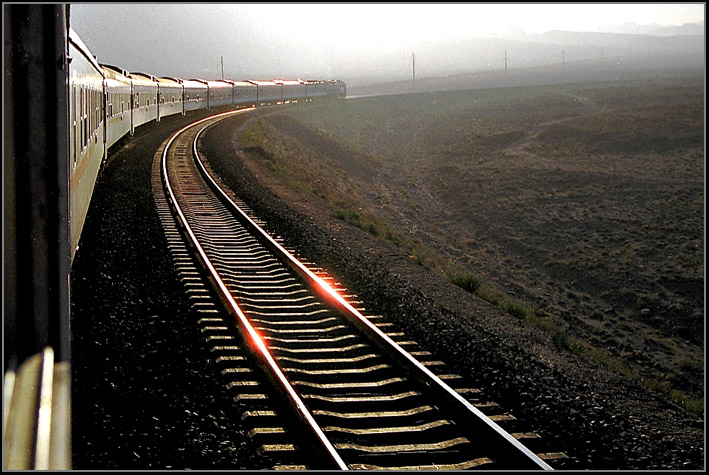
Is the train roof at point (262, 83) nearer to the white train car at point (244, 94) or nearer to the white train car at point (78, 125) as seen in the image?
the white train car at point (244, 94)

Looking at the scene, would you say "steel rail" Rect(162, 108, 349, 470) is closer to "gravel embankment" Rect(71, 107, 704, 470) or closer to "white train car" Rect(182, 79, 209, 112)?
"gravel embankment" Rect(71, 107, 704, 470)

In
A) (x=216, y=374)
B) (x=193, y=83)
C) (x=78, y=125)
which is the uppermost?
(x=193, y=83)

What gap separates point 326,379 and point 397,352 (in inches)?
32.2

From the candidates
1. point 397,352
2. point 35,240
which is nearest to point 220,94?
point 397,352

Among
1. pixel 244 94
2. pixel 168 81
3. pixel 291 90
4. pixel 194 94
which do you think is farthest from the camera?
pixel 291 90

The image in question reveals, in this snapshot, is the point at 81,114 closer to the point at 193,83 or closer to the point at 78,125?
the point at 78,125

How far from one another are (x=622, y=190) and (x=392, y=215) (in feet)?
43.8

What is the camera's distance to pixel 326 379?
7.35m

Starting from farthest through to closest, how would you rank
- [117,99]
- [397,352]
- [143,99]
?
1. [143,99]
2. [117,99]
3. [397,352]

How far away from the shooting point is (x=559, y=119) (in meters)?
71.8

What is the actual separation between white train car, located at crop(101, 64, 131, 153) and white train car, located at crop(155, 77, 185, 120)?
8.52m

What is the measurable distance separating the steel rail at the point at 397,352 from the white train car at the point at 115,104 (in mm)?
7707

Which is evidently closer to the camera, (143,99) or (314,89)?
(143,99)

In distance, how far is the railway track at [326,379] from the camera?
18.9 ft
